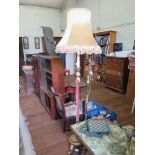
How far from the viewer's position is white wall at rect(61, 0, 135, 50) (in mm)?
4660

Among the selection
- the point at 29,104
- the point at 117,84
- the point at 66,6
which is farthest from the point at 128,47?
the point at 66,6

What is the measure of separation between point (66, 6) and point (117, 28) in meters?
3.70

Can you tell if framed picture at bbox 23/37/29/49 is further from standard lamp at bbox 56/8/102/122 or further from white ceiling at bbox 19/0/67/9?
standard lamp at bbox 56/8/102/122

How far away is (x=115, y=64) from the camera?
15.4ft

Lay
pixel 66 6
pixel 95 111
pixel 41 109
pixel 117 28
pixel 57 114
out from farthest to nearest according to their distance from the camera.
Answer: pixel 66 6 → pixel 117 28 → pixel 41 109 → pixel 57 114 → pixel 95 111

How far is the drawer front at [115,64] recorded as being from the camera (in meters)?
4.46

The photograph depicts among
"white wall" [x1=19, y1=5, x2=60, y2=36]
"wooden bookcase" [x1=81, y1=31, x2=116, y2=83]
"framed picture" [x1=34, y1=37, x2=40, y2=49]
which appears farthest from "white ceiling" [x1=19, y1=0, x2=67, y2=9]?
"wooden bookcase" [x1=81, y1=31, x2=116, y2=83]

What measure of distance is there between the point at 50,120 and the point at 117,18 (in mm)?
3861

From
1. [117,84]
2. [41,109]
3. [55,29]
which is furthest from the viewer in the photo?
[55,29]

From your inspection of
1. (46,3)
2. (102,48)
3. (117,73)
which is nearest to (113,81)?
(117,73)
